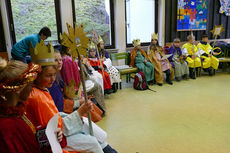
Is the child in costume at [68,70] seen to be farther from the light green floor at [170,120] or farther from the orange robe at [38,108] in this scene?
the orange robe at [38,108]

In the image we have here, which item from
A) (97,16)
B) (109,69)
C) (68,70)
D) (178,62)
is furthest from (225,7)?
(68,70)

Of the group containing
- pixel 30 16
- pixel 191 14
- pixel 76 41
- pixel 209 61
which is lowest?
pixel 209 61

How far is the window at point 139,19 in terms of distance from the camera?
5793mm

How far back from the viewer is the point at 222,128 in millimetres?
2561

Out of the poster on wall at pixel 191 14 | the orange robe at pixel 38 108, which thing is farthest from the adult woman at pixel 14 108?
the poster on wall at pixel 191 14

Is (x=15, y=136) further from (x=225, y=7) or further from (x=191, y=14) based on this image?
(x=225, y=7)

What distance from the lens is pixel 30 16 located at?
4371 millimetres

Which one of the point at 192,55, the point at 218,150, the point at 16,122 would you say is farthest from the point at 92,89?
the point at 192,55

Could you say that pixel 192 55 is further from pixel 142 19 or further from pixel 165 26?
pixel 142 19

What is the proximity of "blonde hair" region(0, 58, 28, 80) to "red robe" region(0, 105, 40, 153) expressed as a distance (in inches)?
6.0

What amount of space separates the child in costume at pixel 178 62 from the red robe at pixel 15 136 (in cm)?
474

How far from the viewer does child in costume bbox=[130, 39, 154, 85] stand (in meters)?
4.78

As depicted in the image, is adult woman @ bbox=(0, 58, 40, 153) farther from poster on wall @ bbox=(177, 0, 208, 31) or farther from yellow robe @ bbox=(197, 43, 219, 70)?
poster on wall @ bbox=(177, 0, 208, 31)

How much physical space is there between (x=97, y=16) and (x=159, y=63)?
2214 millimetres
